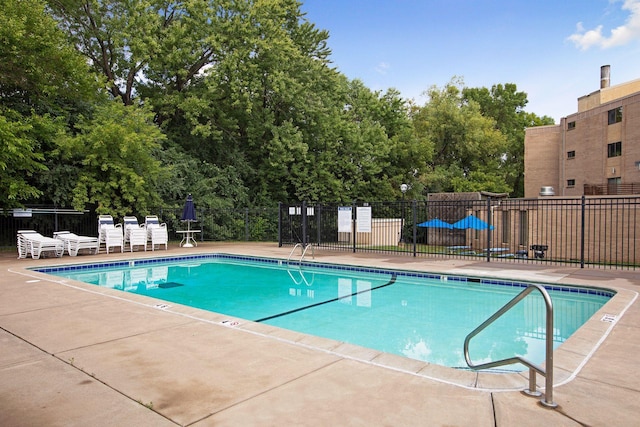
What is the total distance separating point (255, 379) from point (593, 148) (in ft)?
100

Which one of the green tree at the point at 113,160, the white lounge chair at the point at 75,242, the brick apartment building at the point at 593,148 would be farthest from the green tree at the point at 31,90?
the brick apartment building at the point at 593,148

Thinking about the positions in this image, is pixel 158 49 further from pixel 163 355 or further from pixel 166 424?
pixel 166 424

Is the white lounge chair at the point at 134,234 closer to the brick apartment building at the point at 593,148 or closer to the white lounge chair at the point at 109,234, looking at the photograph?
the white lounge chair at the point at 109,234

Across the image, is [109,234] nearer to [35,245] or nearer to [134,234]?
[134,234]

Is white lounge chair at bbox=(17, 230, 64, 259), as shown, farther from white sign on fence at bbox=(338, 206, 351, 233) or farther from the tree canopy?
white sign on fence at bbox=(338, 206, 351, 233)

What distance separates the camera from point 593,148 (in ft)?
89.6

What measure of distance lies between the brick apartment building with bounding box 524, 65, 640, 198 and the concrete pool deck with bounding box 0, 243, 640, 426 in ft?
74.6

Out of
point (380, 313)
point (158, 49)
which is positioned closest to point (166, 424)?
point (380, 313)

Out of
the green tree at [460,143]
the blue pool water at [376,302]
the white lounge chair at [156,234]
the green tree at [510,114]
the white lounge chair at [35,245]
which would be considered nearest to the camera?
the blue pool water at [376,302]

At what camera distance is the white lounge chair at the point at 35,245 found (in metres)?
11.5

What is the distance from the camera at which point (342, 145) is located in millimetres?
Result: 24188

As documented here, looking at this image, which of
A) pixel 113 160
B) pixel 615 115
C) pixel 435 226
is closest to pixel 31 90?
pixel 113 160

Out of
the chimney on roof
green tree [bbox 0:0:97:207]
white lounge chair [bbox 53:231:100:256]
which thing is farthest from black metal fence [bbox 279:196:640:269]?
the chimney on roof

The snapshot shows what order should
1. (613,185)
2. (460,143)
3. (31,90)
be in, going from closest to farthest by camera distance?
(31,90), (613,185), (460,143)
